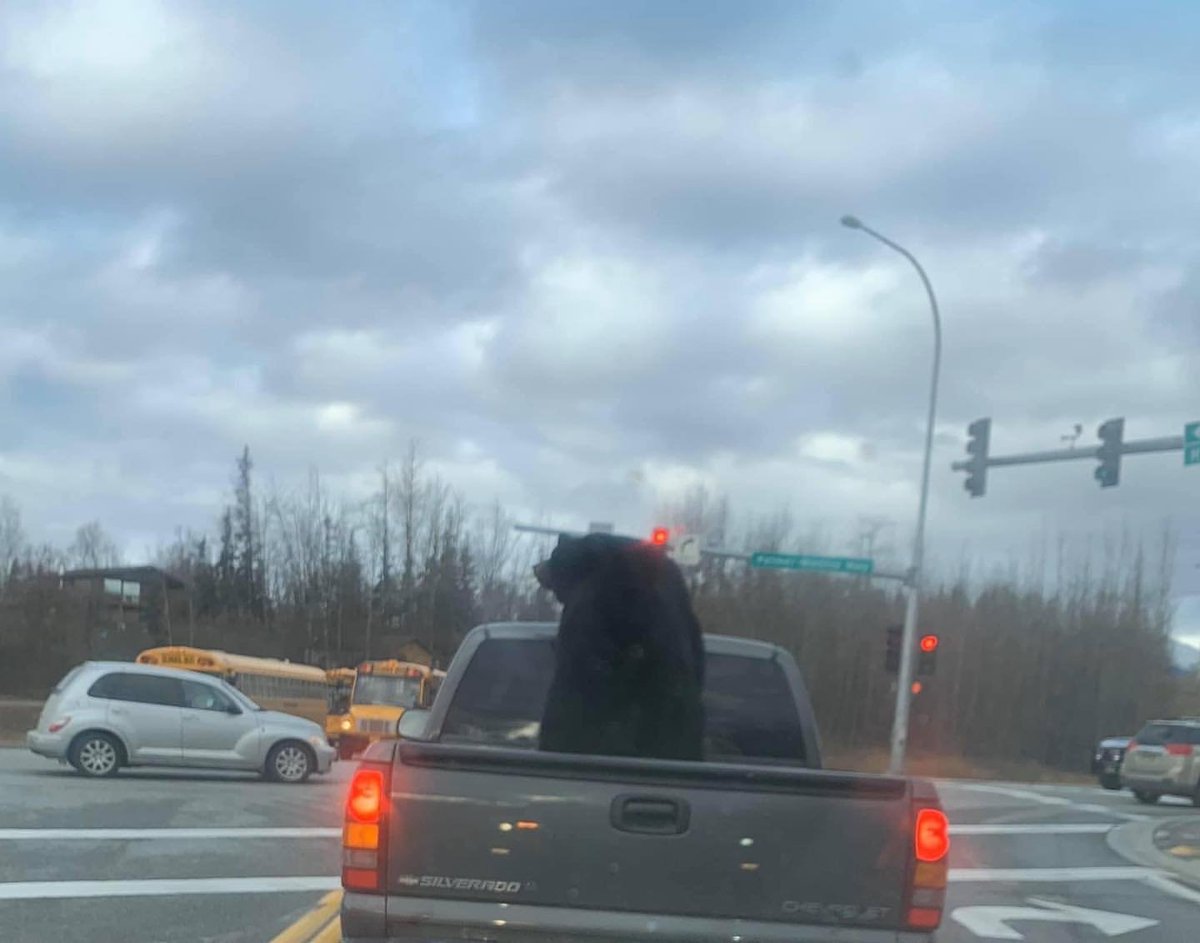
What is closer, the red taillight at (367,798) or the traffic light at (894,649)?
the red taillight at (367,798)

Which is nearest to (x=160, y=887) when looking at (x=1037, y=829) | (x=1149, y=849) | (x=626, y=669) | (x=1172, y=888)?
(x=626, y=669)

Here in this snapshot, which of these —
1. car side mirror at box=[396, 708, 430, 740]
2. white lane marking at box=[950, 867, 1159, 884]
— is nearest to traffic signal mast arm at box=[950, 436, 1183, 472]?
white lane marking at box=[950, 867, 1159, 884]

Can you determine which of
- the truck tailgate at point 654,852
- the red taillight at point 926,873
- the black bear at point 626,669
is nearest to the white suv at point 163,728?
the black bear at point 626,669

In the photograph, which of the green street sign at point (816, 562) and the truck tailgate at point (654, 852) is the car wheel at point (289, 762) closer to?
the green street sign at point (816, 562)

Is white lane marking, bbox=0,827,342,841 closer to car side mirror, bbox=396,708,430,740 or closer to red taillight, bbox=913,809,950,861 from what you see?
car side mirror, bbox=396,708,430,740

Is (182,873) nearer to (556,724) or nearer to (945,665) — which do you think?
(556,724)

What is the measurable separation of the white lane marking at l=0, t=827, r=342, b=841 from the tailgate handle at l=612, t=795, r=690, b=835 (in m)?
8.77

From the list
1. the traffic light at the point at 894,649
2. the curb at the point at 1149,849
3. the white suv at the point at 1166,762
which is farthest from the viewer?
the traffic light at the point at 894,649

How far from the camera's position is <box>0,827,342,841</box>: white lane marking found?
38.1ft

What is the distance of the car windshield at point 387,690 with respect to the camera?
1085 inches

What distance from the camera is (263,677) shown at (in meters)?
32.2

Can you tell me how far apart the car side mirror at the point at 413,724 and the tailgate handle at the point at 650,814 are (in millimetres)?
2000

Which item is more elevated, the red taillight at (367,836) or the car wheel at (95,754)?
the red taillight at (367,836)

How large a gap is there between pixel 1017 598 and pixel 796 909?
207 ft
